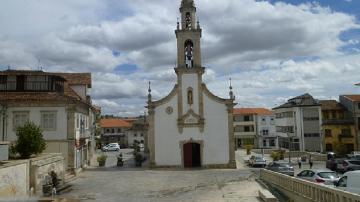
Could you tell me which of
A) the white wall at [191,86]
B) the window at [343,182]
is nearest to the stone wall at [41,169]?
the window at [343,182]

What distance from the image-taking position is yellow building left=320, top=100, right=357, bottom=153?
60.3 metres

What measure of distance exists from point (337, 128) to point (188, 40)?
1180 inches

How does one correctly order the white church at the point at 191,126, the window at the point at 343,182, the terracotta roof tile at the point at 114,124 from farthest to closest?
the terracotta roof tile at the point at 114,124, the white church at the point at 191,126, the window at the point at 343,182

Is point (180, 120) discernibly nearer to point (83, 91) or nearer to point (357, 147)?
point (83, 91)

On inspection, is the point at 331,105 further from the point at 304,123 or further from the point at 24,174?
the point at 24,174

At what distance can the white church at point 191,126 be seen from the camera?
42.0 metres

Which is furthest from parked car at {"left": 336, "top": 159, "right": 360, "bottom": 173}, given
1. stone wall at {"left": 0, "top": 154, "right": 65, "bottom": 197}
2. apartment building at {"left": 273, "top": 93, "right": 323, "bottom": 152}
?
apartment building at {"left": 273, "top": 93, "right": 323, "bottom": 152}

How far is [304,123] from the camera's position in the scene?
6325 centimetres

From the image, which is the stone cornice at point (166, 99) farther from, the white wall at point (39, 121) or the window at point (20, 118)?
the window at point (20, 118)

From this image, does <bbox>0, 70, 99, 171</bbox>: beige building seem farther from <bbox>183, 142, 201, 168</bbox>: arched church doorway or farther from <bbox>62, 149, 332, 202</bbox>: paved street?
<bbox>183, 142, 201, 168</bbox>: arched church doorway

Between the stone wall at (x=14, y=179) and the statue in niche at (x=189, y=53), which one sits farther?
the statue in niche at (x=189, y=53)

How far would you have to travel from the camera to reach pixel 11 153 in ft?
88.7

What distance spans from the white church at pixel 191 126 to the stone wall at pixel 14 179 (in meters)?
19.9

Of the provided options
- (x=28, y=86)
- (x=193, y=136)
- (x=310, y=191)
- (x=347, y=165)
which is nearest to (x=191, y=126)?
(x=193, y=136)
